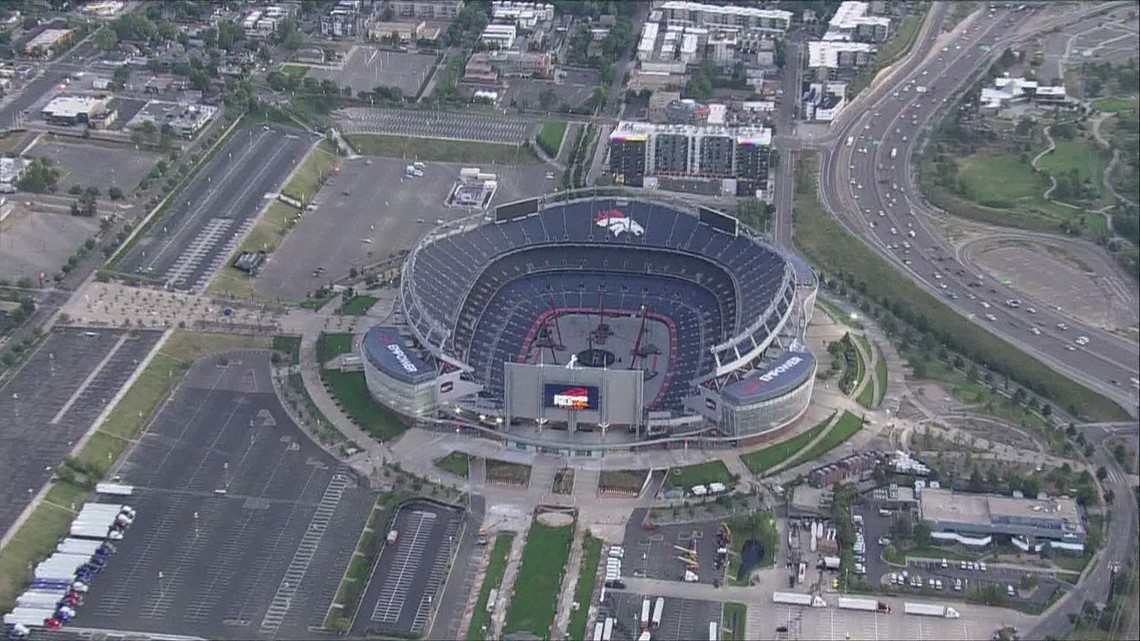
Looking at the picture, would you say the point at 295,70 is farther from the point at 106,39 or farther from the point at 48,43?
the point at 48,43

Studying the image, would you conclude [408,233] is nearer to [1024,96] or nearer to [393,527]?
[393,527]

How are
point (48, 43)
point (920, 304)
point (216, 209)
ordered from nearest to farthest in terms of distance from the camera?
point (920, 304)
point (216, 209)
point (48, 43)

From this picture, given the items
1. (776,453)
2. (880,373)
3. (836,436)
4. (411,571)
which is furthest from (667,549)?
(880,373)

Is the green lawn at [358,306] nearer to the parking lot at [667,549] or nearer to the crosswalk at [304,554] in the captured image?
the crosswalk at [304,554]

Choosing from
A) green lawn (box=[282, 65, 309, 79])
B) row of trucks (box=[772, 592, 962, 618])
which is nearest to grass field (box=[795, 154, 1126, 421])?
row of trucks (box=[772, 592, 962, 618])

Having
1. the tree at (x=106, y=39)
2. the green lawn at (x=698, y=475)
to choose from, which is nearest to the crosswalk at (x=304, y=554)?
the green lawn at (x=698, y=475)

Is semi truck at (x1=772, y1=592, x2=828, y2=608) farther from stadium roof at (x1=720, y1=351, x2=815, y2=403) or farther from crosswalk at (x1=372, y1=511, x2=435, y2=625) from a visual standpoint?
crosswalk at (x1=372, y1=511, x2=435, y2=625)

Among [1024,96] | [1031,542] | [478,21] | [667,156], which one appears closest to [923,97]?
[1024,96]
